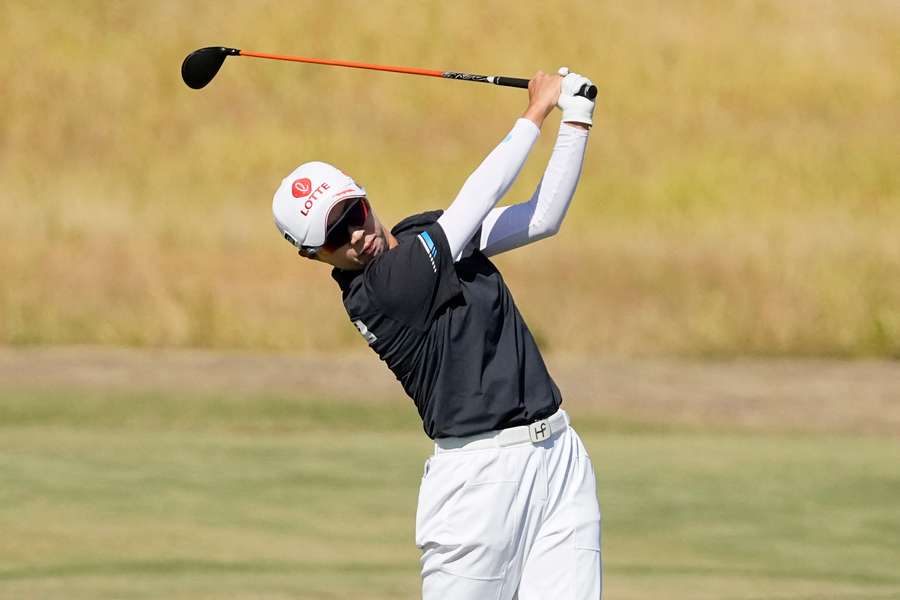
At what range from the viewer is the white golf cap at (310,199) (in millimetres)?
5961

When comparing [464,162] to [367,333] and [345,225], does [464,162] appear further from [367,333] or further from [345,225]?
[345,225]

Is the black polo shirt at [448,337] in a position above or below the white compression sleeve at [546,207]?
below

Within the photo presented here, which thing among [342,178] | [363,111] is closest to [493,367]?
[342,178]

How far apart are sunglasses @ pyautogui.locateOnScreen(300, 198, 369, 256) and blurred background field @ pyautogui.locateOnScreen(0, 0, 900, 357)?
1782 centimetres

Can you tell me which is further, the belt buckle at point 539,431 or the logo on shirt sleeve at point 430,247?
the belt buckle at point 539,431

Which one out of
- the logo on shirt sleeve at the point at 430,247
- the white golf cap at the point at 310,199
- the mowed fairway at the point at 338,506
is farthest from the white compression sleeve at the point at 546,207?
the mowed fairway at the point at 338,506

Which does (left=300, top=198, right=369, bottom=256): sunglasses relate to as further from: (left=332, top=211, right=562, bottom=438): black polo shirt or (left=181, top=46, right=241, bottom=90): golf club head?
(left=181, top=46, right=241, bottom=90): golf club head

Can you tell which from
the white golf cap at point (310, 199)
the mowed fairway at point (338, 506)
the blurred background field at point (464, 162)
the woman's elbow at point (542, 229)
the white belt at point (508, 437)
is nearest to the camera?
the white golf cap at point (310, 199)

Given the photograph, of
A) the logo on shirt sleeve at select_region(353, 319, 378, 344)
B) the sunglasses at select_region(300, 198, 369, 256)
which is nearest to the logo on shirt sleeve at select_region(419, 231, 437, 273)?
the sunglasses at select_region(300, 198, 369, 256)

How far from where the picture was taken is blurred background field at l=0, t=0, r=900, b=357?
25156mm

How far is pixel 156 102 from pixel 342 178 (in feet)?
83.2

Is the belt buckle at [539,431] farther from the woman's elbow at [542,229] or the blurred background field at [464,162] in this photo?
the blurred background field at [464,162]

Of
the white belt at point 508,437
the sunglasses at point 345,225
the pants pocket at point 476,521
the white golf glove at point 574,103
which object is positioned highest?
the white golf glove at point 574,103

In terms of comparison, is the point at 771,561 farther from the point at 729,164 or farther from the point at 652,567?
the point at 729,164
